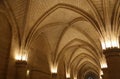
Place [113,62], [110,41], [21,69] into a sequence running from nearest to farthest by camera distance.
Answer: [113,62] < [110,41] < [21,69]

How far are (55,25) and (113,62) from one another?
672cm

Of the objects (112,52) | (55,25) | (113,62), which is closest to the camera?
(113,62)

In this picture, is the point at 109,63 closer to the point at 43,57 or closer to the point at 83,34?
the point at 83,34

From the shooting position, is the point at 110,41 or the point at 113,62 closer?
the point at 113,62

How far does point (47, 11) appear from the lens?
13383 millimetres

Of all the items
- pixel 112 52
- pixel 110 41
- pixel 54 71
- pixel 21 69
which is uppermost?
pixel 110 41

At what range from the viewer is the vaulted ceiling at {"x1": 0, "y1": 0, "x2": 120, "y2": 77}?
1098 cm

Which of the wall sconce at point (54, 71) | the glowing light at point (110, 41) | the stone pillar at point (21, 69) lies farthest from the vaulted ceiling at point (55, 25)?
the stone pillar at point (21, 69)

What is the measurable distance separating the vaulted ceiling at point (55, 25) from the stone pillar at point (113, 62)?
927mm

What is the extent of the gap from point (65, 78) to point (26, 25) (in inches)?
411

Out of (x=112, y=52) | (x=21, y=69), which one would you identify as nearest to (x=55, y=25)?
(x=21, y=69)

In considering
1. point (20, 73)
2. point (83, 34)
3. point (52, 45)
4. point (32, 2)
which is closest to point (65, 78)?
point (52, 45)

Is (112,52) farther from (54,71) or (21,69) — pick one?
(54,71)

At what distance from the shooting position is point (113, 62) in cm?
968
